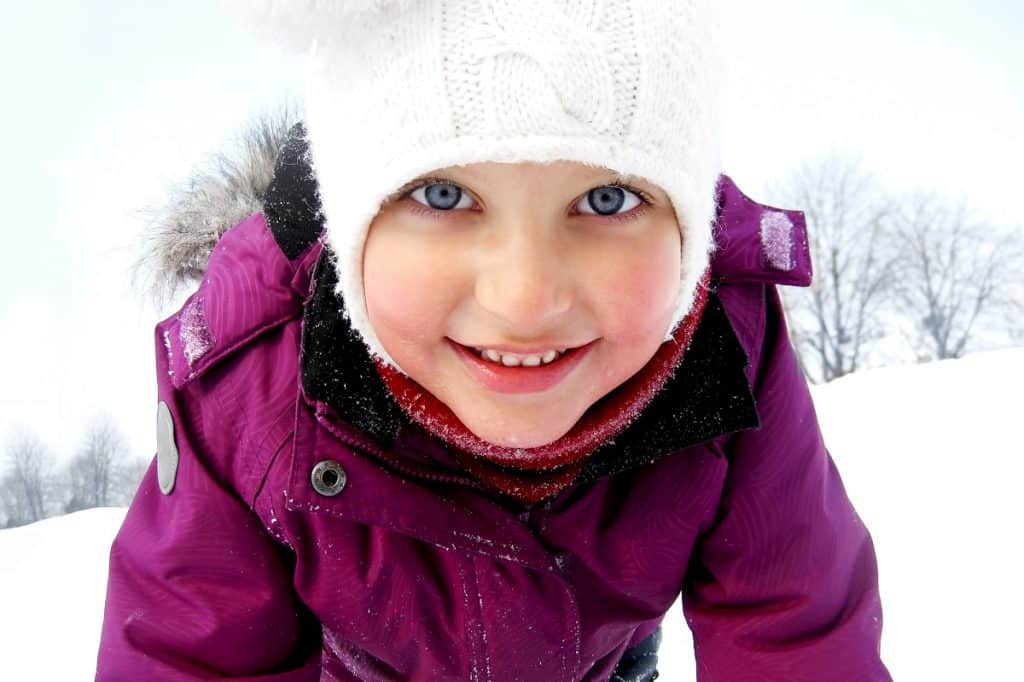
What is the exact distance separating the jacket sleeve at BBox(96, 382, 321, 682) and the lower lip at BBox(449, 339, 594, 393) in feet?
0.90

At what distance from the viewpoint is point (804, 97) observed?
8.92 metres

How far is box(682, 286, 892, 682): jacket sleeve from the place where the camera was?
823mm

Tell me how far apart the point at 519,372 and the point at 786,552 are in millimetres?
375

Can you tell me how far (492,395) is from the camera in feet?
2.04

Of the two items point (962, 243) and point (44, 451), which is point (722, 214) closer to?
point (44, 451)

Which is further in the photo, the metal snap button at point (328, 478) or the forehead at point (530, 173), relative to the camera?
the metal snap button at point (328, 478)

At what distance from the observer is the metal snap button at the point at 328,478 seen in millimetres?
702

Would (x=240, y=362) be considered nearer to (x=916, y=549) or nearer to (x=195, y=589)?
(x=195, y=589)

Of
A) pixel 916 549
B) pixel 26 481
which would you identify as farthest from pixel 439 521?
pixel 26 481

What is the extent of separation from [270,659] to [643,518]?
1.18 ft

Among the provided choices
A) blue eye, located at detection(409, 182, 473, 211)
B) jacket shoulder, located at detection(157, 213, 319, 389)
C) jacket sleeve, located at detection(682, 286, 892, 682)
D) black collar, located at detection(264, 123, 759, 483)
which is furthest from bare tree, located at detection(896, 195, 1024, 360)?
blue eye, located at detection(409, 182, 473, 211)

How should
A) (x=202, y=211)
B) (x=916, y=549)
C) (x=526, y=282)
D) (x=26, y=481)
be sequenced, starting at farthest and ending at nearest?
1. (x=26, y=481)
2. (x=916, y=549)
3. (x=202, y=211)
4. (x=526, y=282)

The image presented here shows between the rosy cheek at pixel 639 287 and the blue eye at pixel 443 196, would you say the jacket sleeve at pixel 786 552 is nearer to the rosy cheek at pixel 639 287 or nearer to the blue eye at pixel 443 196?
the rosy cheek at pixel 639 287

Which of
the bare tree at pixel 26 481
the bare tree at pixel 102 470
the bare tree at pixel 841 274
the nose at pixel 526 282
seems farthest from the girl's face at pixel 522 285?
the bare tree at pixel 841 274
